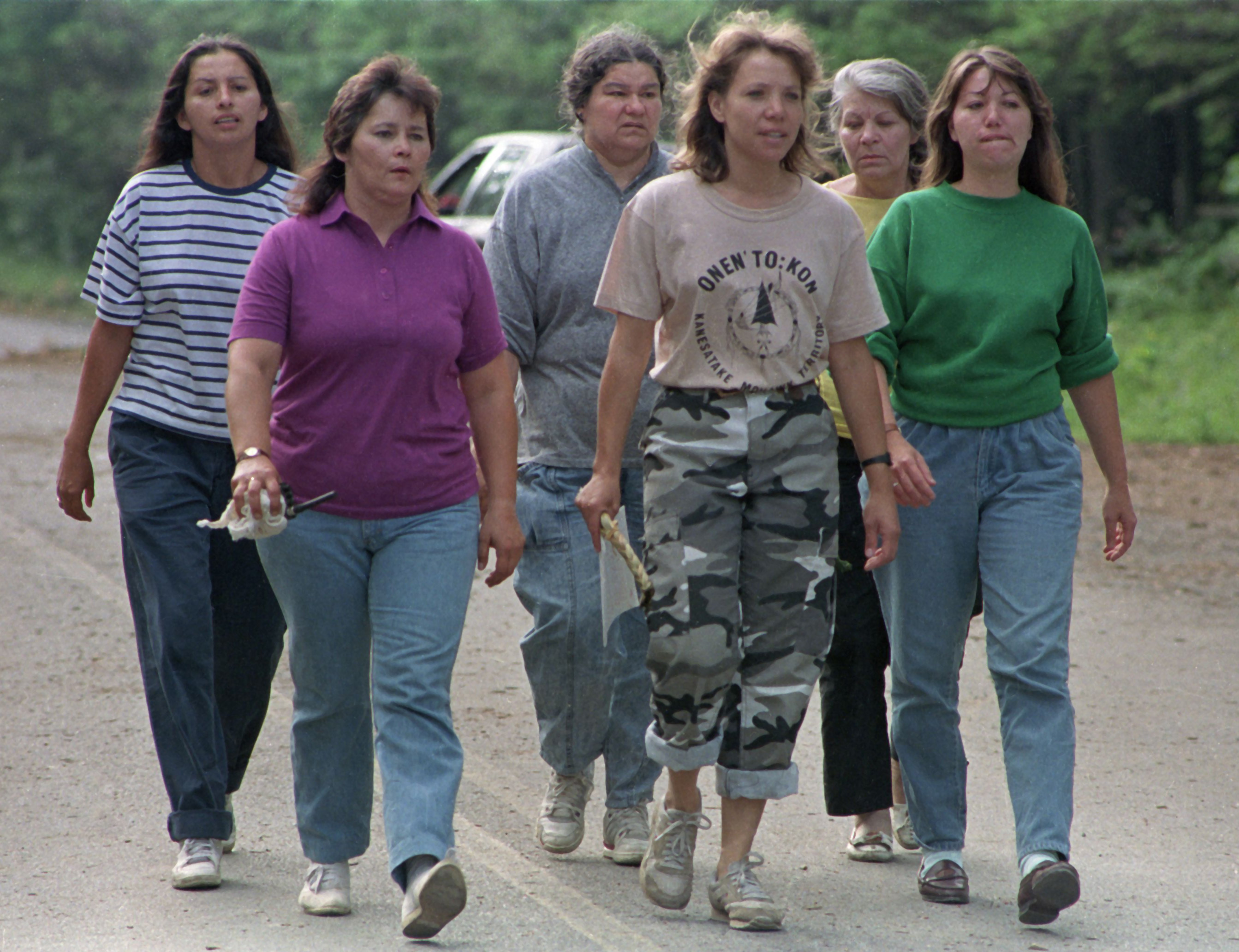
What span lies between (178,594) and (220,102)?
1248mm

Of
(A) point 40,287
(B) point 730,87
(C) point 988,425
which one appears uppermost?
(B) point 730,87

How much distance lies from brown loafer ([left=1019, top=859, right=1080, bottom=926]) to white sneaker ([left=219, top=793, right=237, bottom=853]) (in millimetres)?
1934

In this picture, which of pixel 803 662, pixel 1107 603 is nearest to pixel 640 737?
pixel 803 662

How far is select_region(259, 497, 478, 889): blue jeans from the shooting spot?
11.6 ft

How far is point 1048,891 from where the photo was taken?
360 cm

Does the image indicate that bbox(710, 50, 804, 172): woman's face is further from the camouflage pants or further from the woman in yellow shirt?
the woman in yellow shirt

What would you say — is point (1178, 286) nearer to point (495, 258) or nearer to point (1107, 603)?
point (1107, 603)

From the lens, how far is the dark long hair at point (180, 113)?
4188 millimetres

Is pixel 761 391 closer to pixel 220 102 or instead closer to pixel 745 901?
pixel 745 901

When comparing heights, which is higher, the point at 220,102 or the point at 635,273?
the point at 220,102

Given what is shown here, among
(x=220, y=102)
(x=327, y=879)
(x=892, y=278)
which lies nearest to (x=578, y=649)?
(x=327, y=879)

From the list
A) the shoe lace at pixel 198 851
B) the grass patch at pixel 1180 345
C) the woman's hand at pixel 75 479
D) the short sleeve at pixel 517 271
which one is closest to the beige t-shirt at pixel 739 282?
the short sleeve at pixel 517 271

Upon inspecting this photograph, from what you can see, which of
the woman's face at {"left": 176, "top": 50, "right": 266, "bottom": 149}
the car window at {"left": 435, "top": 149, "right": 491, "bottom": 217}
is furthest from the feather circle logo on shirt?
the car window at {"left": 435, "top": 149, "right": 491, "bottom": 217}

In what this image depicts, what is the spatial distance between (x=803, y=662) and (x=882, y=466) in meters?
0.49
